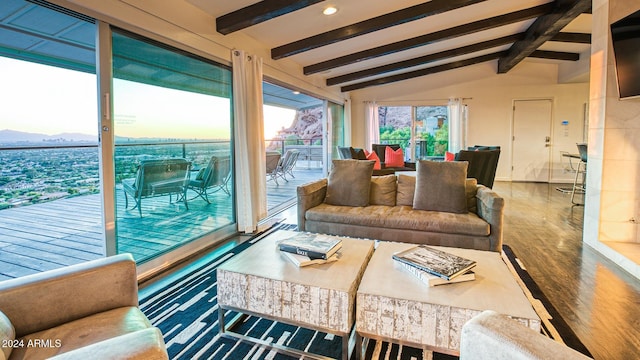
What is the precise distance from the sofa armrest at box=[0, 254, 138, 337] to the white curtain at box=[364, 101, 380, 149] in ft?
25.2

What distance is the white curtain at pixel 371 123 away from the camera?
866cm

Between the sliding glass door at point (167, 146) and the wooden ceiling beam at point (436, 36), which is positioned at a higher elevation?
the wooden ceiling beam at point (436, 36)

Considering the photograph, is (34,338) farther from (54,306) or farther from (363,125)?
(363,125)

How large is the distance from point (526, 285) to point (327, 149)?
5322mm

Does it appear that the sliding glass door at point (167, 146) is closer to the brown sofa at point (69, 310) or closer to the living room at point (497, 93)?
the living room at point (497, 93)

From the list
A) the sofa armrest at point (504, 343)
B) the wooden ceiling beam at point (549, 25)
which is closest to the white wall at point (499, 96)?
the wooden ceiling beam at point (549, 25)

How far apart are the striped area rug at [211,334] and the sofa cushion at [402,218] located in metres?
1.23

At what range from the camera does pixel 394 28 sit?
444 cm

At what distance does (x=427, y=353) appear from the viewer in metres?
1.72

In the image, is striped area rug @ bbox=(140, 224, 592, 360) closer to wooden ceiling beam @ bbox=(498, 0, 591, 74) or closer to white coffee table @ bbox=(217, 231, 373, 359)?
white coffee table @ bbox=(217, 231, 373, 359)

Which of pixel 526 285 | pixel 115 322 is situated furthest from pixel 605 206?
pixel 115 322

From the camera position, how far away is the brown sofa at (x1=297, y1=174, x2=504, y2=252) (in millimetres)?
2713

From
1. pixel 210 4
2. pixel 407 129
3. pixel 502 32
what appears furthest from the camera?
pixel 407 129

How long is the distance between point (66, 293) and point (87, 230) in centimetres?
279
